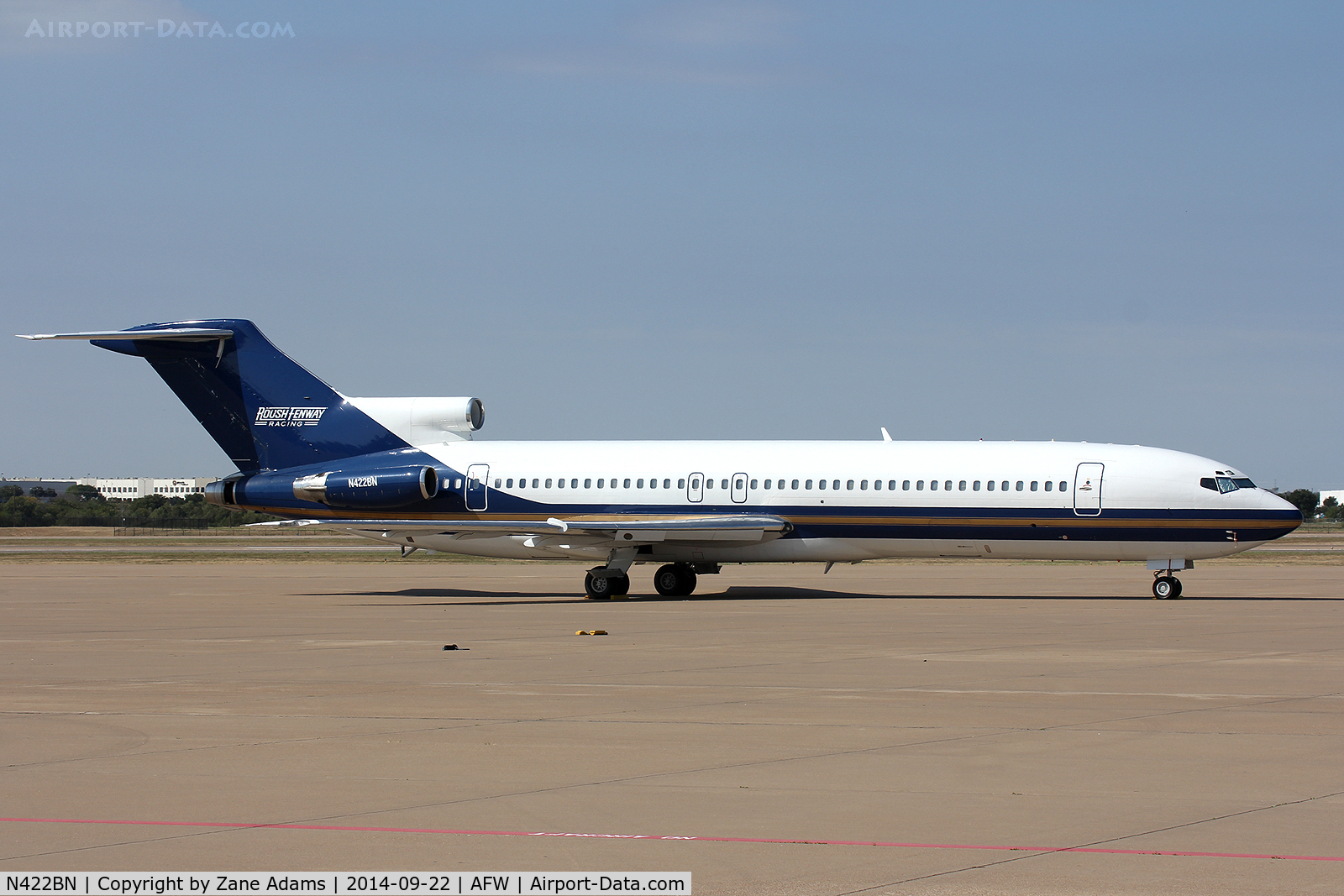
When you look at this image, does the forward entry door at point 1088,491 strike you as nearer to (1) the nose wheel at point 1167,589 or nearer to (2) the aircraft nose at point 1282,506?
(1) the nose wheel at point 1167,589

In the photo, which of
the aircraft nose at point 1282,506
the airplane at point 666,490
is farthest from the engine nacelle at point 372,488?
the aircraft nose at point 1282,506

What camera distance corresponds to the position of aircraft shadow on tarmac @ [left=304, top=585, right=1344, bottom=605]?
97.3ft

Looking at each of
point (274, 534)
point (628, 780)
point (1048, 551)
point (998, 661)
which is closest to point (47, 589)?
point (1048, 551)

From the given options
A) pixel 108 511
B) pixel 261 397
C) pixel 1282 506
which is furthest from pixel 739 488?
pixel 108 511

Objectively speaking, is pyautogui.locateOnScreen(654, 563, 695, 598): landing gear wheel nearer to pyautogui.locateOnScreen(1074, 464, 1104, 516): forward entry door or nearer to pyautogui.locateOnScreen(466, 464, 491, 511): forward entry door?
pyautogui.locateOnScreen(466, 464, 491, 511): forward entry door

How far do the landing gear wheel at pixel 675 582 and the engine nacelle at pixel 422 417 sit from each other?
7003 mm

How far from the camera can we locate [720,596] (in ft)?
105

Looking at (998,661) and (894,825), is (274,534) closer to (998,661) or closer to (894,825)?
(998,661)

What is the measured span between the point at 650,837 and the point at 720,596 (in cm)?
2423

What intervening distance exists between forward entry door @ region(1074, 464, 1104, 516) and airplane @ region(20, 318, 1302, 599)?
→ 35 mm

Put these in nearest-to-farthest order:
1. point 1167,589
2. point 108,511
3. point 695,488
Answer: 1. point 1167,589
2. point 695,488
3. point 108,511

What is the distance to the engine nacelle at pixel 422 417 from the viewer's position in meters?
35.2

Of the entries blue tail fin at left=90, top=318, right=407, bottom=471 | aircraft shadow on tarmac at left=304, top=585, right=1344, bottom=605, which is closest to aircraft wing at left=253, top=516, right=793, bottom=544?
aircraft shadow on tarmac at left=304, top=585, right=1344, bottom=605

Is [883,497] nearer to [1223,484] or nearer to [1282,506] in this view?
Result: [1223,484]
